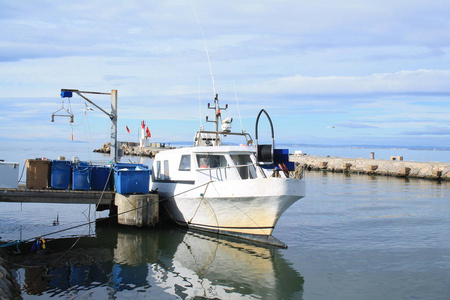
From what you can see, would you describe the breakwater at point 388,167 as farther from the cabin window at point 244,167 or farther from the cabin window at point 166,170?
the cabin window at point 244,167

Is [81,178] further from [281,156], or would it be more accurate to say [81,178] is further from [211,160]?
[281,156]

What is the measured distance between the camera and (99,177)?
1806 cm

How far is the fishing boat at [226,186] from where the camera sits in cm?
1457

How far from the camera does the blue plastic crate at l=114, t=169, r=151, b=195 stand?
16.8 meters

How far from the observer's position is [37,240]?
45.3 ft

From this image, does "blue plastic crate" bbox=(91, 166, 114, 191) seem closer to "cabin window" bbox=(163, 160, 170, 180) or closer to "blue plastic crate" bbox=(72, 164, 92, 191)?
"blue plastic crate" bbox=(72, 164, 92, 191)

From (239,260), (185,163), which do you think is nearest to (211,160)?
(185,163)

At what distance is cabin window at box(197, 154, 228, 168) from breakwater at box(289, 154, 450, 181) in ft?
82.9

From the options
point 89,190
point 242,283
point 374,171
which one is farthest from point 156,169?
point 374,171

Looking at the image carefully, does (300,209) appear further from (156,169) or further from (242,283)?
(242,283)

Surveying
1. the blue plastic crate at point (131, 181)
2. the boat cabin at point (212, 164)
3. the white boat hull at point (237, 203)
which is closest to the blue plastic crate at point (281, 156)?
the white boat hull at point (237, 203)

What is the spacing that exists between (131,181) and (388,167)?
3561cm

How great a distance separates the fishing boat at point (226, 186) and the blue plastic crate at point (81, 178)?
10.1ft

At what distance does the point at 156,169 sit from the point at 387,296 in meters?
11.9
